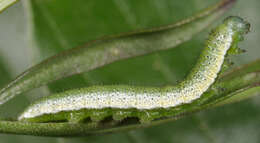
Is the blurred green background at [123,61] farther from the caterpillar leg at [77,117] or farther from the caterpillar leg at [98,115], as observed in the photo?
the caterpillar leg at [98,115]

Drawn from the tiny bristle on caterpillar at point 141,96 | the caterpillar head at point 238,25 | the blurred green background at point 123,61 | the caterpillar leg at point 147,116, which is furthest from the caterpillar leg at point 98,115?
the caterpillar head at point 238,25

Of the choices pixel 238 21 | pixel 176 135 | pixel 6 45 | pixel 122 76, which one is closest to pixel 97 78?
pixel 122 76

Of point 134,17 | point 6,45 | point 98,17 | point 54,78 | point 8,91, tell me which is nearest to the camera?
point 8,91

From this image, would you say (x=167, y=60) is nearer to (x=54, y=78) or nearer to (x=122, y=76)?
(x=122, y=76)

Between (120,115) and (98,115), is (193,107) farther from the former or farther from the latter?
(98,115)

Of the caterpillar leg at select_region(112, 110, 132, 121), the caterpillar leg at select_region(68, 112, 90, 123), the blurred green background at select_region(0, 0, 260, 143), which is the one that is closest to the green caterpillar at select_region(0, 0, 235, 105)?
the caterpillar leg at select_region(68, 112, 90, 123)
